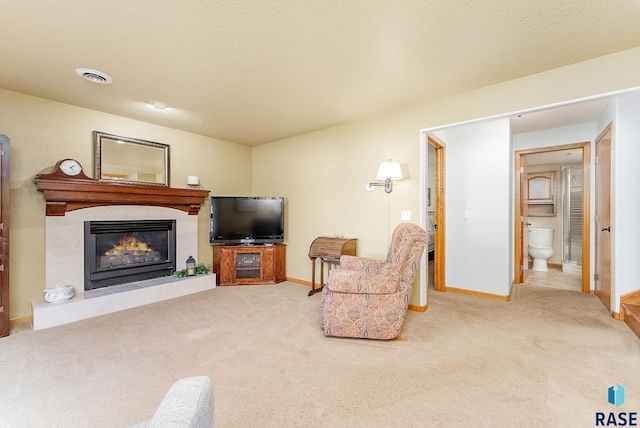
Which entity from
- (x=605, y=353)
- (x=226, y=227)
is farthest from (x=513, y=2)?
(x=226, y=227)

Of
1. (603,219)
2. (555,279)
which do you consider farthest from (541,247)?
(603,219)

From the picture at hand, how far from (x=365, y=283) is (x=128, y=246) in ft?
10.8

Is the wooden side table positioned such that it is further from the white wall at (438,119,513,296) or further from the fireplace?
the fireplace

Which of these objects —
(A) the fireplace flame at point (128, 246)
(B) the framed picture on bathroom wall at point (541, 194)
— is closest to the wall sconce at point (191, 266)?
(A) the fireplace flame at point (128, 246)

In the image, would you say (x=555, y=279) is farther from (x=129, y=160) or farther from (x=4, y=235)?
(x=4, y=235)

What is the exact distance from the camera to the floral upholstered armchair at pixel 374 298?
2.44 meters

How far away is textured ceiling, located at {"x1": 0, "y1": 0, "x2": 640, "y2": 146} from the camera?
5.72 ft

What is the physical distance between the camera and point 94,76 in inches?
100

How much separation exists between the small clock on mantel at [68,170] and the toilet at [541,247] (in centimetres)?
752

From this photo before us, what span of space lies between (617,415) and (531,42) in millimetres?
2449

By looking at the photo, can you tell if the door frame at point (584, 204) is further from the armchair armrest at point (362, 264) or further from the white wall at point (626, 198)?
the armchair armrest at point (362, 264)

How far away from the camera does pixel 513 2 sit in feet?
5.52

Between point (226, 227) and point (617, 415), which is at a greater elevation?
point (226, 227)

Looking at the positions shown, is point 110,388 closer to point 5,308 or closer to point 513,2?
point 5,308
